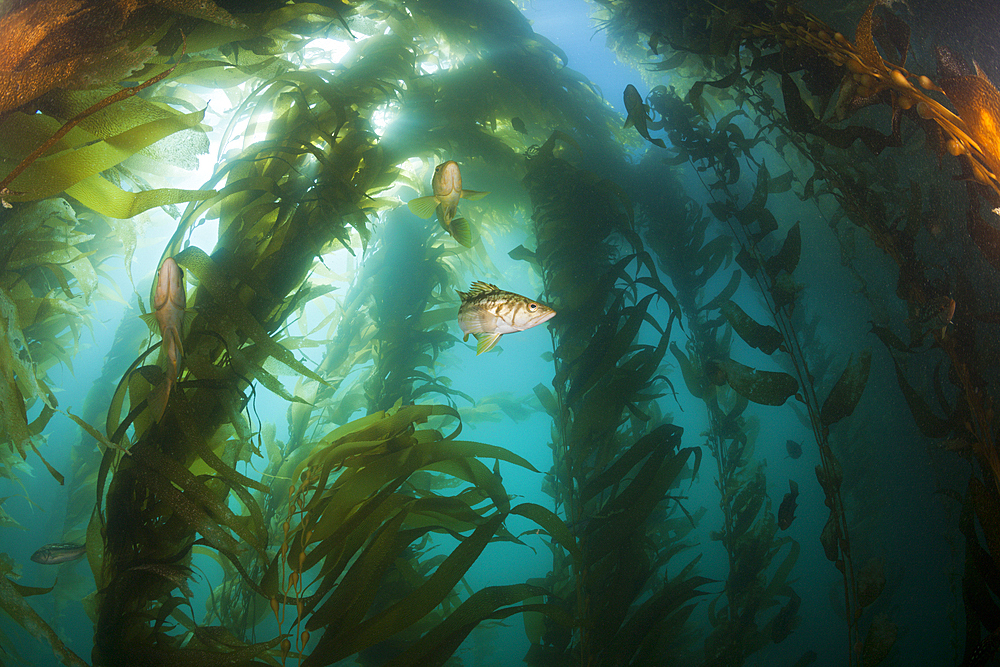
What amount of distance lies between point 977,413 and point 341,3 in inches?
141

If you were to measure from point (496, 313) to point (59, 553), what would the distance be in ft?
10.8

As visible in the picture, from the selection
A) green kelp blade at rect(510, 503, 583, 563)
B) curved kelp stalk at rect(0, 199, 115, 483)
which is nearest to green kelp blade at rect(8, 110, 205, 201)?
curved kelp stalk at rect(0, 199, 115, 483)

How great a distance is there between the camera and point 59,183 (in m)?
1.41

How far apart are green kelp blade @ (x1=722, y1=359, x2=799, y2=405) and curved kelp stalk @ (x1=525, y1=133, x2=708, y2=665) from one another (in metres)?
0.37

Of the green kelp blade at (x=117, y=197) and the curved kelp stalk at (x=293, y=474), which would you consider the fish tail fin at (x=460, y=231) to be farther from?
the green kelp blade at (x=117, y=197)

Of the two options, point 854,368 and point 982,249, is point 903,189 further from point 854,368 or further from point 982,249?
point 854,368

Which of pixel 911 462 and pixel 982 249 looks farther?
pixel 911 462

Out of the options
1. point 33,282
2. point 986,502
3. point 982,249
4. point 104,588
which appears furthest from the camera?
point 33,282

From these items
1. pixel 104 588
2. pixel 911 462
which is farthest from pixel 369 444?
pixel 911 462

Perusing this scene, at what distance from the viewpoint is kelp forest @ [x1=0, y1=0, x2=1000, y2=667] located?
1282mm

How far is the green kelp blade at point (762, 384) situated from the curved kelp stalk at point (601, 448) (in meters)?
0.37

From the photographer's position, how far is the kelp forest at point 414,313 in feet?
4.21

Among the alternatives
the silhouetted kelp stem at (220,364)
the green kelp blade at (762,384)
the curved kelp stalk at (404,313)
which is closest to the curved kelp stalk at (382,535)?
the silhouetted kelp stem at (220,364)

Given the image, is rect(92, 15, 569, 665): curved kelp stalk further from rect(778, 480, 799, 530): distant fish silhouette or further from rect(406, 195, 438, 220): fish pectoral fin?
rect(778, 480, 799, 530): distant fish silhouette
